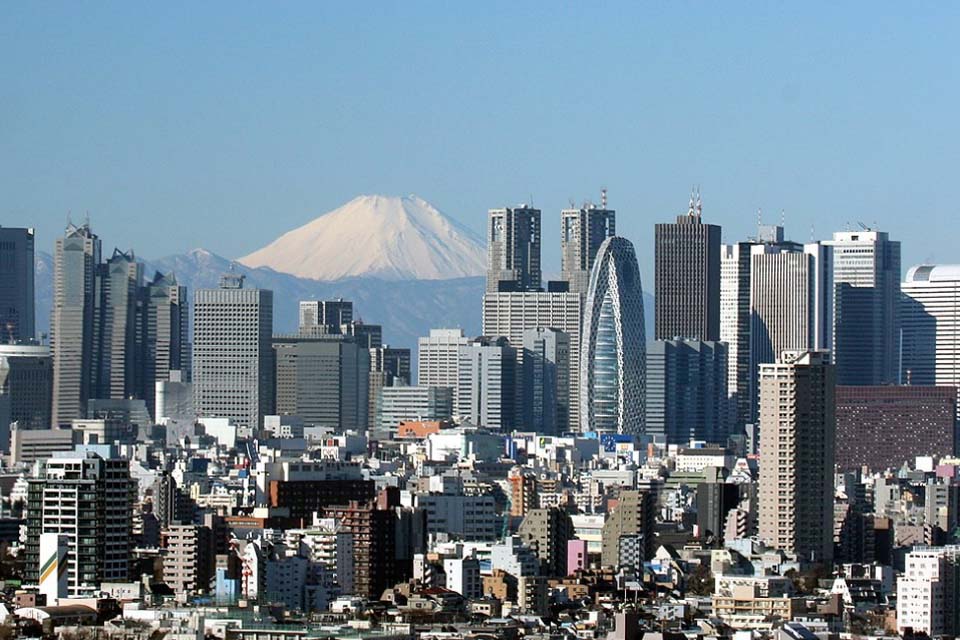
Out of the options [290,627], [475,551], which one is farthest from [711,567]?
[290,627]

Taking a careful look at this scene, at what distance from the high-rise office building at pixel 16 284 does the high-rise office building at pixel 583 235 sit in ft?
93.8

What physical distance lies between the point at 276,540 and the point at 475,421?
280 ft

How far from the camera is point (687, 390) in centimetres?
15675

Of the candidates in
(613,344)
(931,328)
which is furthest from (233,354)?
(931,328)

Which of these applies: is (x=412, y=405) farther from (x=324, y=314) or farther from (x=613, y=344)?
(x=324, y=314)

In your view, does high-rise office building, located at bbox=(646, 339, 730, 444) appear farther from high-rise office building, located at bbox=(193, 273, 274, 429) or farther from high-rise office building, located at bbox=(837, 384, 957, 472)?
high-rise office building, located at bbox=(193, 273, 274, 429)

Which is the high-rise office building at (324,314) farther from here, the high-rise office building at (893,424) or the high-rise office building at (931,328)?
the high-rise office building at (893,424)

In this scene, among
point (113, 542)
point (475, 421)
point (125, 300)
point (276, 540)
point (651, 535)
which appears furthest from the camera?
point (125, 300)

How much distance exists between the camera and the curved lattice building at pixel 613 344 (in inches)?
5709

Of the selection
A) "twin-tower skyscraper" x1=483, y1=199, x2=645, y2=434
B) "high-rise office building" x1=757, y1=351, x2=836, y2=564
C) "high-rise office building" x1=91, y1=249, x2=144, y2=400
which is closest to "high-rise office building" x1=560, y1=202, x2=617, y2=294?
"twin-tower skyscraper" x1=483, y1=199, x2=645, y2=434

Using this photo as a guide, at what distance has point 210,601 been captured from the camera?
5578 centimetres

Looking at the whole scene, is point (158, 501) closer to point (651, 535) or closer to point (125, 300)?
point (651, 535)

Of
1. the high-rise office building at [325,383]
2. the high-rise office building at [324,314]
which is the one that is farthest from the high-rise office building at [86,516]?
the high-rise office building at [324,314]

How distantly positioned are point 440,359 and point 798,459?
278ft
